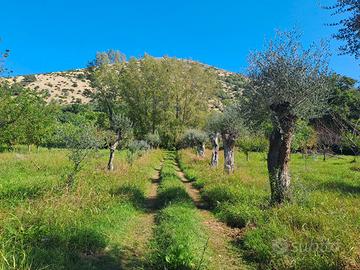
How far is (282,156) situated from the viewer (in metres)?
15.5

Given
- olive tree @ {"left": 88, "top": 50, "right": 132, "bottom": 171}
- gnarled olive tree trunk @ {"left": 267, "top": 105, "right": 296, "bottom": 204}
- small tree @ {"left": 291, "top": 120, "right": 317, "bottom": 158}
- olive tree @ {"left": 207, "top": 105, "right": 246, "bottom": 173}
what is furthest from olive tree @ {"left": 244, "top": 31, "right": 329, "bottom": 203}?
olive tree @ {"left": 88, "top": 50, "right": 132, "bottom": 171}

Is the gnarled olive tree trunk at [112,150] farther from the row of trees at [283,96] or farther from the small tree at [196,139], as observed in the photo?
the small tree at [196,139]

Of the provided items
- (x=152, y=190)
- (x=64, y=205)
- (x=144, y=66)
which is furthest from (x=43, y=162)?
(x=144, y=66)

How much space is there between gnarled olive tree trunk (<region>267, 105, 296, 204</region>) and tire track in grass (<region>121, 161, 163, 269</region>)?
5143 mm

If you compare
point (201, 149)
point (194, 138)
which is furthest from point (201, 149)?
point (194, 138)

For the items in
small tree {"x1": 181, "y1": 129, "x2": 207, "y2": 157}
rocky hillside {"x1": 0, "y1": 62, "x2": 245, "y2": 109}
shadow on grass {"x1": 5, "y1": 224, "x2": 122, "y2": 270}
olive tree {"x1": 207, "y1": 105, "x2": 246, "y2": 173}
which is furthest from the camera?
rocky hillside {"x1": 0, "y1": 62, "x2": 245, "y2": 109}

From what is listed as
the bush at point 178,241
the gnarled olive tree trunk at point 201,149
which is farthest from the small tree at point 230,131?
the gnarled olive tree trunk at point 201,149

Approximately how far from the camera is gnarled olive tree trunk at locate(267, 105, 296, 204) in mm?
14711

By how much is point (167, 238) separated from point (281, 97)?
26.3ft

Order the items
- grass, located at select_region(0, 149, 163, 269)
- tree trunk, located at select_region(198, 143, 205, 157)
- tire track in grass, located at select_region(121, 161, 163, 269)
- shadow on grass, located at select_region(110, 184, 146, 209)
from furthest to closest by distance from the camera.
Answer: tree trunk, located at select_region(198, 143, 205, 157)
shadow on grass, located at select_region(110, 184, 146, 209)
tire track in grass, located at select_region(121, 161, 163, 269)
grass, located at select_region(0, 149, 163, 269)

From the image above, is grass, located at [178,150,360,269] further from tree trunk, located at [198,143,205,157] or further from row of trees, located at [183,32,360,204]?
tree trunk, located at [198,143,205,157]

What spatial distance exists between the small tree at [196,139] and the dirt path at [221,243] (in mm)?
36013

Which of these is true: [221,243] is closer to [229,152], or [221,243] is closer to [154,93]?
[229,152]

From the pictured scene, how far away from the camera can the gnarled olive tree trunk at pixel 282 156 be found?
14711 mm
